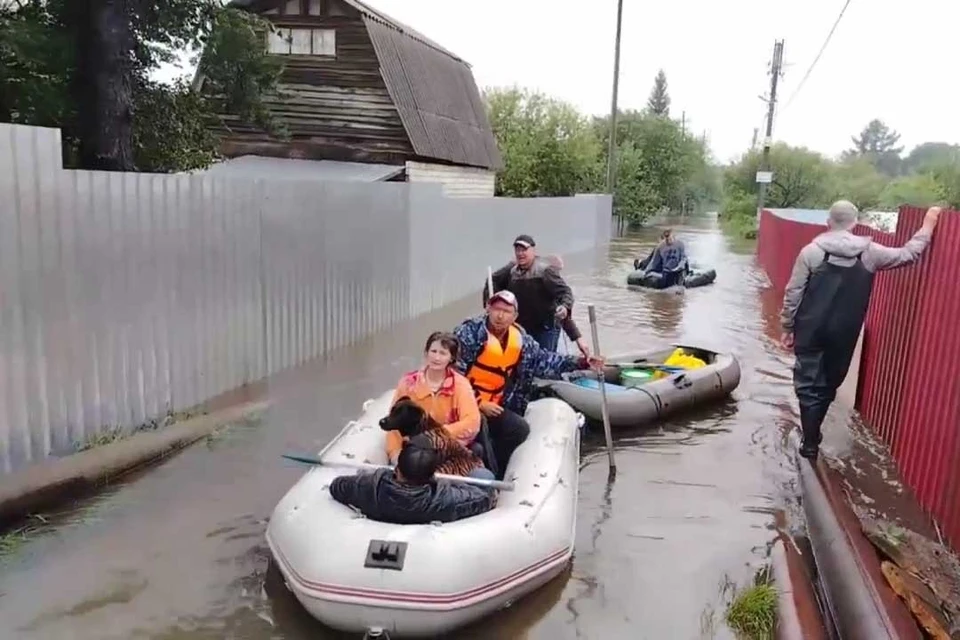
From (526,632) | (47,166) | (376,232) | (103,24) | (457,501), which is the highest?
(103,24)

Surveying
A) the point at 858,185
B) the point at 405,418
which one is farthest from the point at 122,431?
the point at 858,185

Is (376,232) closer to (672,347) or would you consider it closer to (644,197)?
(672,347)

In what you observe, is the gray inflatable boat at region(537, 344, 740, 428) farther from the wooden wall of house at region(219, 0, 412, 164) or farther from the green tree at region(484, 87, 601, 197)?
the green tree at region(484, 87, 601, 197)

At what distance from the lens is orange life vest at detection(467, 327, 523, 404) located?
554cm

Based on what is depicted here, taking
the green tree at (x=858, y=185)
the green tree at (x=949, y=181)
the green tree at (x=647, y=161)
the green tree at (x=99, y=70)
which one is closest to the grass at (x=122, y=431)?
the green tree at (x=99, y=70)

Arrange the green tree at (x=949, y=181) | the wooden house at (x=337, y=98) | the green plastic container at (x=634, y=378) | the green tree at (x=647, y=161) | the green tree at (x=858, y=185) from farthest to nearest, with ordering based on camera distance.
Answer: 1. the green tree at (x=858, y=185)
2. the green tree at (x=647, y=161)
3. the green tree at (x=949, y=181)
4. the wooden house at (x=337, y=98)
5. the green plastic container at (x=634, y=378)

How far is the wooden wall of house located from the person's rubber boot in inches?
481

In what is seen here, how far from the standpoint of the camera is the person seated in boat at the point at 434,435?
14.4 feet

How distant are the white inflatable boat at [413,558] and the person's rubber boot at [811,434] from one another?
2.36m

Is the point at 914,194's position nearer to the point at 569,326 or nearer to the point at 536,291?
the point at 536,291

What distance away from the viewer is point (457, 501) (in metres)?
4.36

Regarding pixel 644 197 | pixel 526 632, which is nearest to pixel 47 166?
pixel 526 632

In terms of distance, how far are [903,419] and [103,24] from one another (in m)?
8.23

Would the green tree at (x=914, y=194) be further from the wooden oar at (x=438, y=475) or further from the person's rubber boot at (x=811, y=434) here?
the wooden oar at (x=438, y=475)
